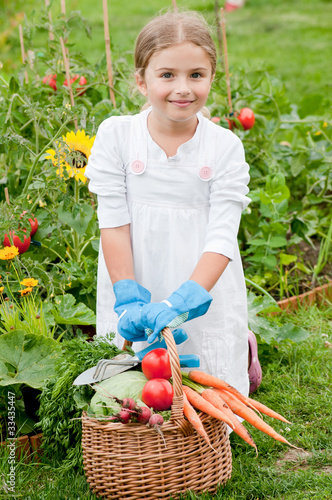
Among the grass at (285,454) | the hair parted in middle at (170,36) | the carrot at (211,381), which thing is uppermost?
the hair parted in middle at (170,36)

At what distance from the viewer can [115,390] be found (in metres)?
1.97

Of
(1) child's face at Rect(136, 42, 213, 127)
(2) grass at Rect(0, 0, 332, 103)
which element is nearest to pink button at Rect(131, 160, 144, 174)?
(1) child's face at Rect(136, 42, 213, 127)

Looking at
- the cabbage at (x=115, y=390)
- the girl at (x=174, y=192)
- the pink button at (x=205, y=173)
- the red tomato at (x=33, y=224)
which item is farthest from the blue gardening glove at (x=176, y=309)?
the red tomato at (x=33, y=224)

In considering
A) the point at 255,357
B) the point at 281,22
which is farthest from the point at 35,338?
the point at 281,22

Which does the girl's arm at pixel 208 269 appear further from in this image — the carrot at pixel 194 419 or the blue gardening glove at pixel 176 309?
the carrot at pixel 194 419

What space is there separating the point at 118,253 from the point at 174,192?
10.3 inches

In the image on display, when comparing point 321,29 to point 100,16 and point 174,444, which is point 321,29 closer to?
point 100,16

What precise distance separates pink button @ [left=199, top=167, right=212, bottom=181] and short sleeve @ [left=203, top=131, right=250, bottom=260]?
2 cm

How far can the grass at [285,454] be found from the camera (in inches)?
83.1

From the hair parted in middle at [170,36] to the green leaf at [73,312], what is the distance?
0.91 m

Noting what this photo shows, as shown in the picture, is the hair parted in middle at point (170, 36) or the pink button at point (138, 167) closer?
the hair parted in middle at point (170, 36)

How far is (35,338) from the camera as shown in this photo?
2332mm

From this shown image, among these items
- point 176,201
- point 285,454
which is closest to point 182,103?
point 176,201

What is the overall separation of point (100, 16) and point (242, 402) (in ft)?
28.3
